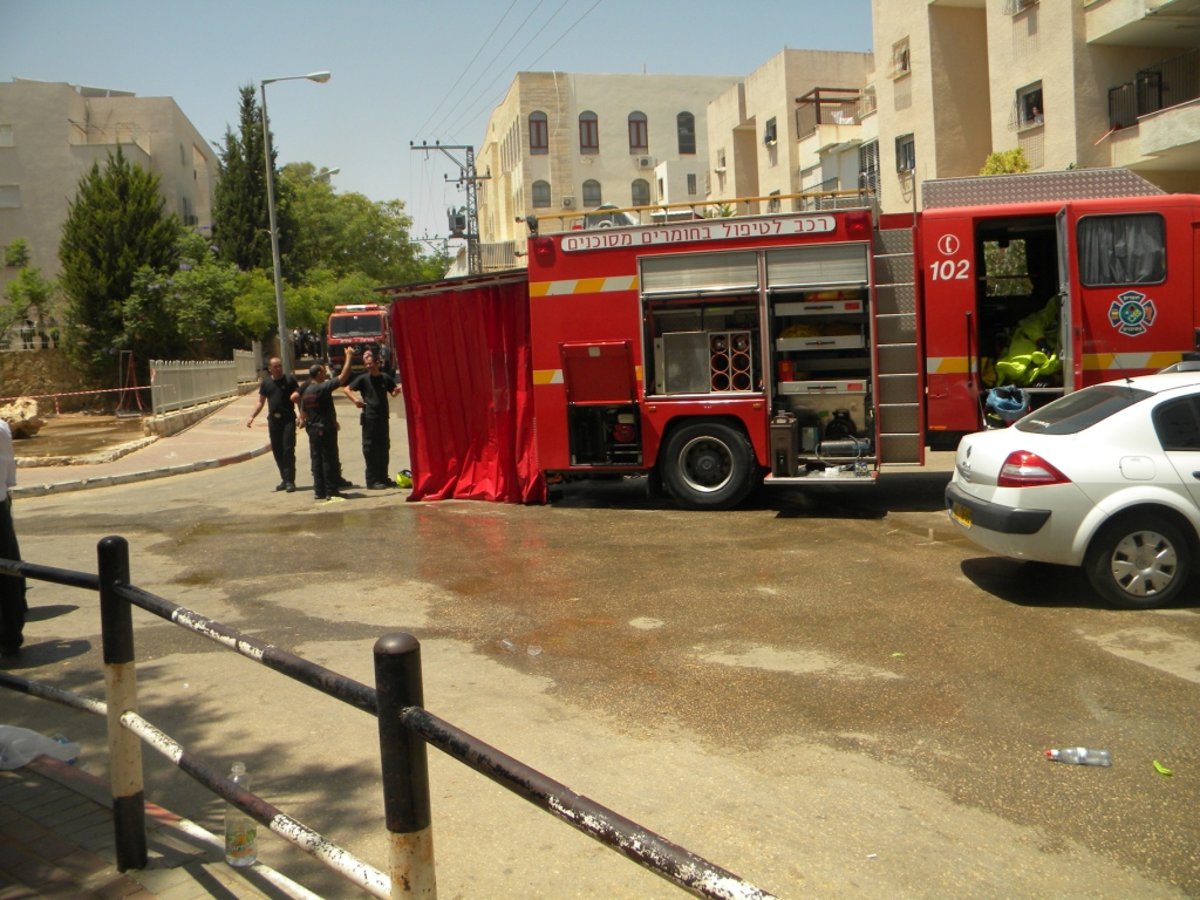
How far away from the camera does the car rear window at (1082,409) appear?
296 inches

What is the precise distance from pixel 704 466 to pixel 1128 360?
158 inches

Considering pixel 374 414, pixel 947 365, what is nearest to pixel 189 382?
pixel 374 414

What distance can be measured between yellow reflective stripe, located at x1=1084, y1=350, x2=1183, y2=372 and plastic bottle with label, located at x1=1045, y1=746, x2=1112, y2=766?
6195mm

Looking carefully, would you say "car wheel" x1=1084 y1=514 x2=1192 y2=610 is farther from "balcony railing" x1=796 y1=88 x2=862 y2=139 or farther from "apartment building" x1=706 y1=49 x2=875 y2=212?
"balcony railing" x1=796 y1=88 x2=862 y2=139

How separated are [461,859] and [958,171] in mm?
28000

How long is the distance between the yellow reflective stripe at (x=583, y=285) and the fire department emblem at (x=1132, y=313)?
445 centimetres

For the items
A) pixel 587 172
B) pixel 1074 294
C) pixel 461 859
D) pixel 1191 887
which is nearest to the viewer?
pixel 1191 887

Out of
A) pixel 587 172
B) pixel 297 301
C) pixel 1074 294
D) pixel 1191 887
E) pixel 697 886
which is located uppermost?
pixel 587 172

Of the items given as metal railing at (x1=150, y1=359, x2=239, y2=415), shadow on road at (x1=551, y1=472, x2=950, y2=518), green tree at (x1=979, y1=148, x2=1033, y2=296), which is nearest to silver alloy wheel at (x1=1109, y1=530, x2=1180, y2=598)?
shadow on road at (x1=551, y1=472, x2=950, y2=518)

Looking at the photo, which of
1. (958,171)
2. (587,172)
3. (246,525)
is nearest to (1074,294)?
(246,525)

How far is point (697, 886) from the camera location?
1.95 meters

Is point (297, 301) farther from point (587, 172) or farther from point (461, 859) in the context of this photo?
point (461, 859)

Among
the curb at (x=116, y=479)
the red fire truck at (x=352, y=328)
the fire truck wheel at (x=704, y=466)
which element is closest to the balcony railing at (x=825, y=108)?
the red fire truck at (x=352, y=328)

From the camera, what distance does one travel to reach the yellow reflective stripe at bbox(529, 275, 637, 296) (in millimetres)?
11672
